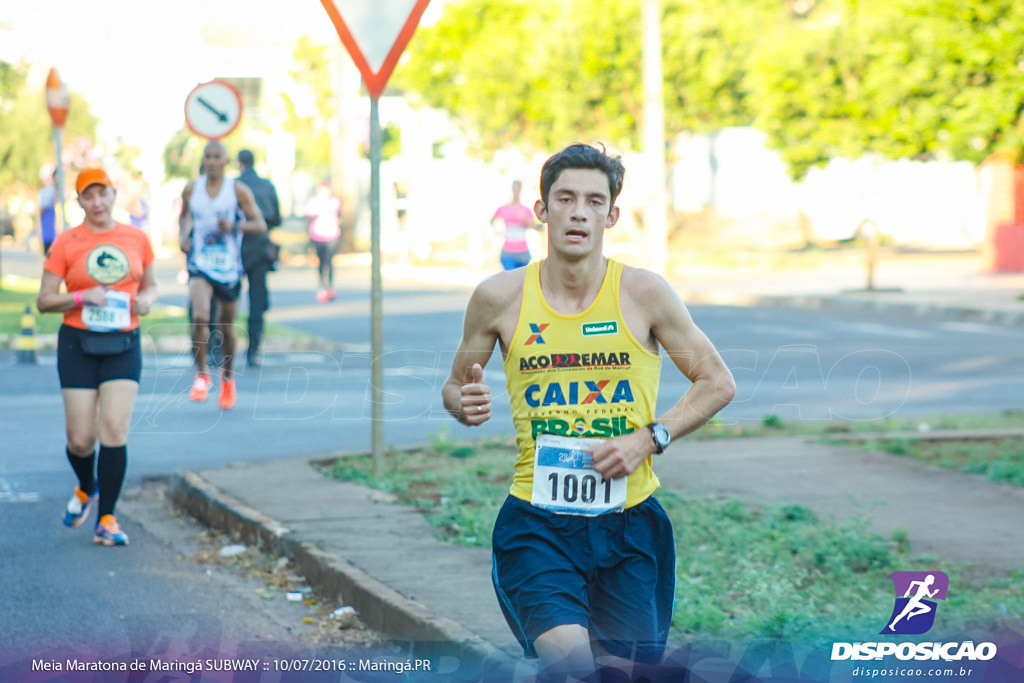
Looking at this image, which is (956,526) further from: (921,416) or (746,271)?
(746,271)

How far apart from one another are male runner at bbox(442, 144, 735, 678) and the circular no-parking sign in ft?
37.1

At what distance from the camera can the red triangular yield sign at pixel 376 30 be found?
839 cm

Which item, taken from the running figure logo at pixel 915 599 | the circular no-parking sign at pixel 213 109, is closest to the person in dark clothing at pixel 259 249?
the circular no-parking sign at pixel 213 109

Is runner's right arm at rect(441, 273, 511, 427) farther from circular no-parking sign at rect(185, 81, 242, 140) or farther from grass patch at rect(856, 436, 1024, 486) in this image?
circular no-parking sign at rect(185, 81, 242, 140)

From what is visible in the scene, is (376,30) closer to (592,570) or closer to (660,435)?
(660,435)

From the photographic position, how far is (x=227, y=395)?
12133 mm

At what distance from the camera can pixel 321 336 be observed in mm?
18578

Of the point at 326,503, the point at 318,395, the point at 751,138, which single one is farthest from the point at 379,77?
the point at 751,138

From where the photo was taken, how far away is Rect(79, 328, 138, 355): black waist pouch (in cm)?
724

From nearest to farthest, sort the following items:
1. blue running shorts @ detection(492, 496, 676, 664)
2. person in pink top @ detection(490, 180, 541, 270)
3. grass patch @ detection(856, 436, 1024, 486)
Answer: blue running shorts @ detection(492, 496, 676, 664)
grass patch @ detection(856, 436, 1024, 486)
person in pink top @ detection(490, 180, 541, 270)

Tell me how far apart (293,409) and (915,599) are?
25.1ft

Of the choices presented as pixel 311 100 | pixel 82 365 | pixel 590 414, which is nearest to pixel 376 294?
pixel 82 365

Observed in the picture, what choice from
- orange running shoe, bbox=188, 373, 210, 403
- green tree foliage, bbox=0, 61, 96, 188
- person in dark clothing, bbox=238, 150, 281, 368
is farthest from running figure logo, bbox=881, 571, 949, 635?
green tree foliage, bbox=0, 61, 96, 188

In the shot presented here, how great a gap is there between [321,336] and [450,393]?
14.6 m
